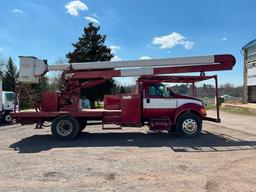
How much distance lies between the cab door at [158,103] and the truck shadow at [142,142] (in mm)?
967

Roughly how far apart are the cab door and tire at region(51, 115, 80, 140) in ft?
8.99

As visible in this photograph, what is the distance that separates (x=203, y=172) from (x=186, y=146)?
12.2 feet

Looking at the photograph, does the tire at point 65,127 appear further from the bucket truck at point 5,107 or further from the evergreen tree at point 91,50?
the evergreen tree at point 91,50

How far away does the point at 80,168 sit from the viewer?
8266 millimetres

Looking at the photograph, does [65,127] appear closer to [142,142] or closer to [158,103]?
[142,142]

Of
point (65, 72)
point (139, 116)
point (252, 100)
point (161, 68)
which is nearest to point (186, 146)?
point (139, 116)

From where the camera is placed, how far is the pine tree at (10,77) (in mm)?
53594

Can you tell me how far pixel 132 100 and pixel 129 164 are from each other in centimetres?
505

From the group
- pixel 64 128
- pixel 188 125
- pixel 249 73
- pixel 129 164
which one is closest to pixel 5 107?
pixel 64 128

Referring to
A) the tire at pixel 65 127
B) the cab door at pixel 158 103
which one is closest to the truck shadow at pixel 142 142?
the tire at pixel 65 127

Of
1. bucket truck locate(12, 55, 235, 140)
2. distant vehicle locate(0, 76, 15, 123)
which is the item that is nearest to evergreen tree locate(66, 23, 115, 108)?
distant vehicle locate(0, 76, 15, 123)

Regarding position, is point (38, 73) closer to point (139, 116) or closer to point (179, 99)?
point (139, 116)

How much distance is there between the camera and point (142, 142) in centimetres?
1256

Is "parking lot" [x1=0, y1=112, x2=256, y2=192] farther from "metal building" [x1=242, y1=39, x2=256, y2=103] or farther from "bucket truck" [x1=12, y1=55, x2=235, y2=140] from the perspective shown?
"metal building" [x1=242, y1=39, x2=256, y2=103]
